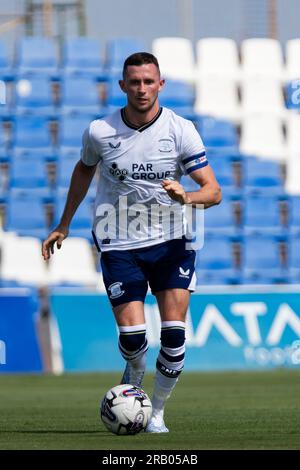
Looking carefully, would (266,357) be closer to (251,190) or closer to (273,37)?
(251,190)

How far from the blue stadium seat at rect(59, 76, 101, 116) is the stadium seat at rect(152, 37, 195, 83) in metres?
1.51

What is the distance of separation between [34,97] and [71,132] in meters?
1.08

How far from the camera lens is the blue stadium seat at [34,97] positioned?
2189cm

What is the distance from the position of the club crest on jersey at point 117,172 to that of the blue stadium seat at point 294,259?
12298 mm

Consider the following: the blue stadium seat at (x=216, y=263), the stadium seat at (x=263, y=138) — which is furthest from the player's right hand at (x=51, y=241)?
the stadium seat at (x=263, y=138)

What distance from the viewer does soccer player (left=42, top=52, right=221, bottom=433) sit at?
8.20 meters

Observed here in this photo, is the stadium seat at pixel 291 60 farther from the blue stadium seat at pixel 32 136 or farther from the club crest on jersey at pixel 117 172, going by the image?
the club crest on jersey at pixel 117 172

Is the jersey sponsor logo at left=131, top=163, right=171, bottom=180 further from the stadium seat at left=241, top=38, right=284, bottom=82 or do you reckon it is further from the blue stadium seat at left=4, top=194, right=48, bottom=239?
the stadium seat at left=241, top=38, right=284, bottom=82

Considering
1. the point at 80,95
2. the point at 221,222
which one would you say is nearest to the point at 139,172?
the point at 221,222

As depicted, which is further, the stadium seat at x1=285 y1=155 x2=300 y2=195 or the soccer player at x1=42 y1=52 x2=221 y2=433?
the stadium seat at x1=285 y1=155 x2=300 y2=195

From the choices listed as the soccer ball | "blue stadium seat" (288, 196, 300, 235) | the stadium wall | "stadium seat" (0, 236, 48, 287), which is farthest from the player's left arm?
"blue stadium seat" (288, 196, 300, 235)

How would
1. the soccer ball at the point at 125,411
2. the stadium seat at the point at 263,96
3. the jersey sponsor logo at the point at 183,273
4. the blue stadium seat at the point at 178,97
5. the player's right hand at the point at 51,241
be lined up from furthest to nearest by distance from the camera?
the stadium seat at the point at 263,96 < the blue stadium seat at the point at 178,97 < the player's right hand at the point at 51,241 < the jersey sponsor logo at the point at 183,273 < the soccer ball at the point at 125,411

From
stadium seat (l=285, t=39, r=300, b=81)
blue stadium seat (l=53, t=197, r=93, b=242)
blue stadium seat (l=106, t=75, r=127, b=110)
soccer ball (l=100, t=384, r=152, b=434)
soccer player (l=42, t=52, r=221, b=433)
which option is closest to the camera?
soccer ball (l=100, t=384, r=152, b=434)
